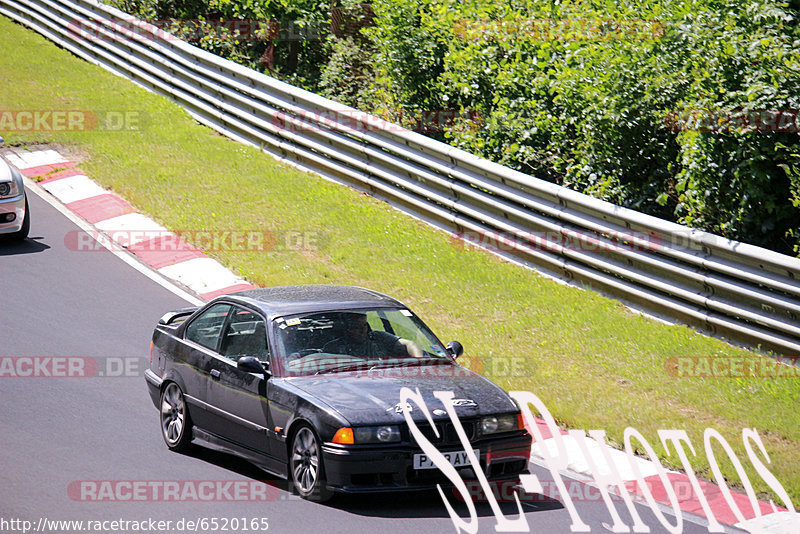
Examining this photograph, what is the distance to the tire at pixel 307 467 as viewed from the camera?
7.02 meters

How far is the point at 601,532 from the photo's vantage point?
6852mm

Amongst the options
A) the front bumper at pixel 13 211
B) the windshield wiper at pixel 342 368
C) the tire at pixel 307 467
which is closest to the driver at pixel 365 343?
the windshield wiper at pixel 342 368

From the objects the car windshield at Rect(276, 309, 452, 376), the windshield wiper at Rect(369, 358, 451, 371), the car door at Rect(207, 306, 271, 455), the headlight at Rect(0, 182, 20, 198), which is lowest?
the headlight at Rect(0, 182, 20, 198)

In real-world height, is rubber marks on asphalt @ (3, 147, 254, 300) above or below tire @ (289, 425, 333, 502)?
below

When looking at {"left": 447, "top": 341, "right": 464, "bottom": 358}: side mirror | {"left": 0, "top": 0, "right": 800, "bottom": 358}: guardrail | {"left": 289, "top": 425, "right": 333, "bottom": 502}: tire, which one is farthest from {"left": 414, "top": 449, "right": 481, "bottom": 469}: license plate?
{"left": 0, "top": 0, "right": 800, "bottom": 358}: guardrail

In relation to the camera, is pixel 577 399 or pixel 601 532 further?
pixel 577 399

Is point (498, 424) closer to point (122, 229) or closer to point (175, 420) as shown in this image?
point (175, 420)

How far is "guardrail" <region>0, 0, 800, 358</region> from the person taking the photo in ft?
34.5

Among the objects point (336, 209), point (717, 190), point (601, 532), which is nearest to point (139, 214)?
point (336, 209)

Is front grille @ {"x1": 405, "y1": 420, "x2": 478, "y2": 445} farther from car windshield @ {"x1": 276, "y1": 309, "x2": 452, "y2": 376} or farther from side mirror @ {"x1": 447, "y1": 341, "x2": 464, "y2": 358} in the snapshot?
side mirror @ {"x1": 447, "y1": 341, "x2": 464, "y2": 358}

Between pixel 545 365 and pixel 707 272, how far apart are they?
2105mm

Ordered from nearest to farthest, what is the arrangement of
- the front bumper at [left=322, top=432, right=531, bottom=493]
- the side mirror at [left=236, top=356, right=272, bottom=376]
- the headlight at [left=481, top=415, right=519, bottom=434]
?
the front bumper at [left=322, top=432, right=531, bottom=493], the headlight at [left=481, top=415, right=519, bottom=434], the side mirror at [left=236, top=356, right=272, bottom=376]

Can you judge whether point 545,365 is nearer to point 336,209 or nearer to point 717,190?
point 717,190

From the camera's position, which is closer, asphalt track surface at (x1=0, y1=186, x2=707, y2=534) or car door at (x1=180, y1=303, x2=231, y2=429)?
asphalt track surface at (x1=0, y1=186, x2=707, y2=534)
